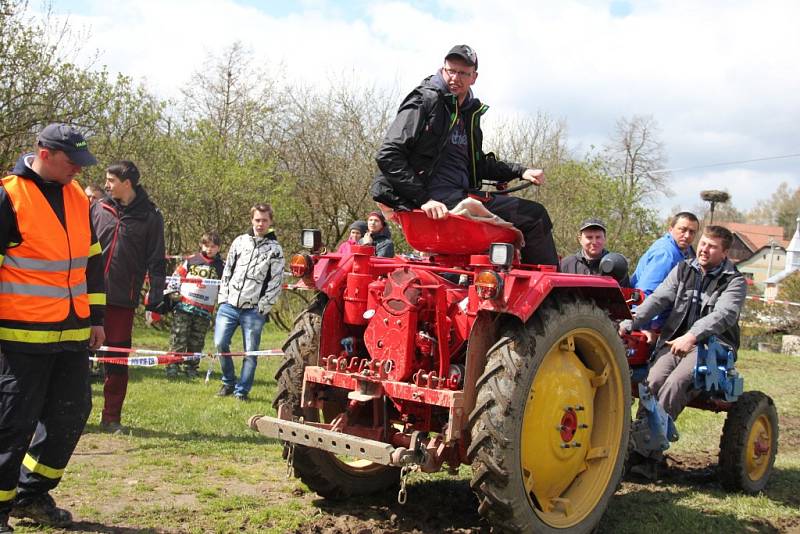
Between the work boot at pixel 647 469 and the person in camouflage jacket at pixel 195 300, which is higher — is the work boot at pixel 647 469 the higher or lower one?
the lower one

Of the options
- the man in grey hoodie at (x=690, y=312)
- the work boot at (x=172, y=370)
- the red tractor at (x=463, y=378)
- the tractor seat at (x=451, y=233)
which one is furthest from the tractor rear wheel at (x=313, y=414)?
the work boot at (x=172, y=370)

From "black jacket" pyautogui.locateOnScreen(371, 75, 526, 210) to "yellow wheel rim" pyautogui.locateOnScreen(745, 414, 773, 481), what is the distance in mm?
3264

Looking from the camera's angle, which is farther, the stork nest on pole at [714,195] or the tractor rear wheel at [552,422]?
the stork nest on pole at [714,195]

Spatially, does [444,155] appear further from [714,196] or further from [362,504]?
[714,196]

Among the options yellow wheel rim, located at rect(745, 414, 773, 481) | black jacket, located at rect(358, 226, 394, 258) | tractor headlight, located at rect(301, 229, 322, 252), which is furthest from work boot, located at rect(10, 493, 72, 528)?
yellow wheel rim, located at rect(745, 414, 773, 481)

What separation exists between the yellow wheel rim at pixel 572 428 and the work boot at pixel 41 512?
2559 mm

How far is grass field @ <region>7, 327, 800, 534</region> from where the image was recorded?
14.6 feet

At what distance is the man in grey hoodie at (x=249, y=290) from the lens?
861 centimetres

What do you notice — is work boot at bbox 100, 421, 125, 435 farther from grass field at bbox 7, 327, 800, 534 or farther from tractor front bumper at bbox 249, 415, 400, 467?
tractor front bumper at bbox 249, 415, 400, 467

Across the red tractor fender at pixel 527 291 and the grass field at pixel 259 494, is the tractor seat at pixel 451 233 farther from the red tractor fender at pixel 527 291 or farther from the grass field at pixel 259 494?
the grass field at pixel 259 494

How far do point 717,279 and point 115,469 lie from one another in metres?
4.76


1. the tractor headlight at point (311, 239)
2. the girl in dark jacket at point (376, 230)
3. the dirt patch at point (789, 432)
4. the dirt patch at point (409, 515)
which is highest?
the girl in dark jacket at point (376, 230)

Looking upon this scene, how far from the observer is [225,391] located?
29.1 ft

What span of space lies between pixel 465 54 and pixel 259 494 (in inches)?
122
